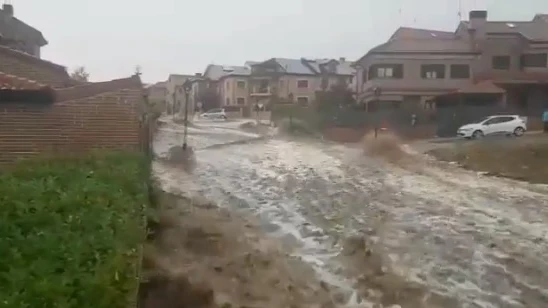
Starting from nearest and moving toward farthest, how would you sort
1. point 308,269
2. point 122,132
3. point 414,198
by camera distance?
point 308,269
point 122,132
point 414,198

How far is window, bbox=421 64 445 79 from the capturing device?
1417 inches

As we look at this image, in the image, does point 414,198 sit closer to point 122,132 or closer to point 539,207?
point 539,207

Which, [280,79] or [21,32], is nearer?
[21,32]

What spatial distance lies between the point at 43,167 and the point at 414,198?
7.74 metres

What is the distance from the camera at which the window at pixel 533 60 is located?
35281 millimetres

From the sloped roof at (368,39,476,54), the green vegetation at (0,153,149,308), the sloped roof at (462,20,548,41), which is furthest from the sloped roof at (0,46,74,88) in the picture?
the sloped roof at (462,20,548,41)

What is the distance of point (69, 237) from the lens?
438cm

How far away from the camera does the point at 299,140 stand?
101ft

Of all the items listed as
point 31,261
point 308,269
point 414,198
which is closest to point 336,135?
point 414,198

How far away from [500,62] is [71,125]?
3069 cm

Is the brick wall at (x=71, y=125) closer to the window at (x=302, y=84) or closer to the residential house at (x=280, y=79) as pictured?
the residential house at (x=280, y=79)

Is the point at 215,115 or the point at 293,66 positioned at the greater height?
the point at 293,66

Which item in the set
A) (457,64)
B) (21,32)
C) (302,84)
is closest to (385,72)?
(457,64)

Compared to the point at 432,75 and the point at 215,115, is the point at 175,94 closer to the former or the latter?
the point at 215,115
